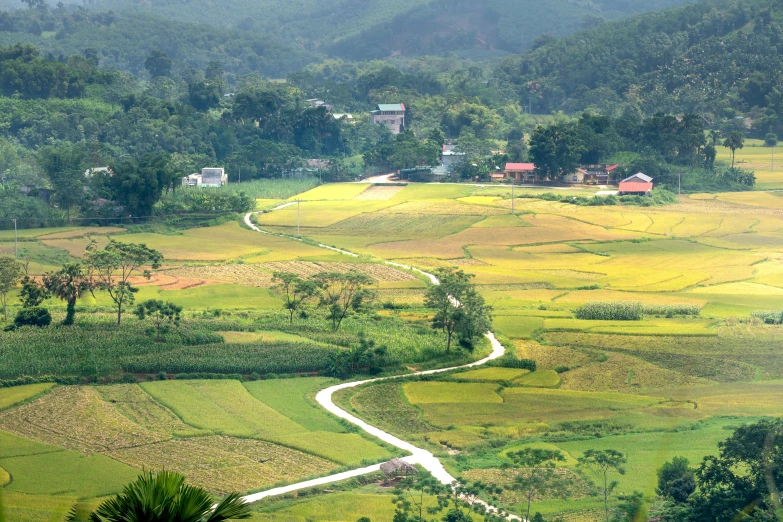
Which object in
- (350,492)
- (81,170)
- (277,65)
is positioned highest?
(277,65)

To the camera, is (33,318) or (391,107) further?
(391,107)

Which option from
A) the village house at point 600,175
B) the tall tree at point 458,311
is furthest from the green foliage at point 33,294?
the village house at point 600,175

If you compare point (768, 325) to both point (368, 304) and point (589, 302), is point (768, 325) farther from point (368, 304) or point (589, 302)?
point (368, 304)

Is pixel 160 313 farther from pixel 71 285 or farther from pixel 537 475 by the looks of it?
pixel 537 475

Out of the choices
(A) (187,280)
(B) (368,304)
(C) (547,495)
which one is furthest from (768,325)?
(A) (187,280)

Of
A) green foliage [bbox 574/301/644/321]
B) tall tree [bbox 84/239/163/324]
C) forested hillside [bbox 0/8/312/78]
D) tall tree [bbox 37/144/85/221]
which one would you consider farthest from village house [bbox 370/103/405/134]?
green foliage [bbox 574/301/644/321]

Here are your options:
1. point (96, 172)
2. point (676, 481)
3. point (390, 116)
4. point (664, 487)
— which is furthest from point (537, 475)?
point (390, 116)
